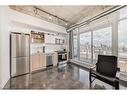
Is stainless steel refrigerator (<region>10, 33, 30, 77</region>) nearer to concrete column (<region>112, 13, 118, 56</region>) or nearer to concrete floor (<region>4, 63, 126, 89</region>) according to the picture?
concrete floor (<region>4, 63, 126, 89</region>)

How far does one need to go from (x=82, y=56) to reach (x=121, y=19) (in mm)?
3609

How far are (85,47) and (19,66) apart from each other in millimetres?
4138

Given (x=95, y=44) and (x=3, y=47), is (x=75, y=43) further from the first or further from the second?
(x=3, y=47)

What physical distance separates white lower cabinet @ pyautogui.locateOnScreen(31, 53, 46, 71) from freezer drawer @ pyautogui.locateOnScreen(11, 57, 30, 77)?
331mm

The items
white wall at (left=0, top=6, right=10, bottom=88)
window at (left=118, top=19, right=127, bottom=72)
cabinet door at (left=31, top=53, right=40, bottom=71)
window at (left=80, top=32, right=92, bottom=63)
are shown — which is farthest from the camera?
window at (left=80, top=32, right=92, bottom=63)

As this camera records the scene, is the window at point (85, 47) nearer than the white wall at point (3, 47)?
No

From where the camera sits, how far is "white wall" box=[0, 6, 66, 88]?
133 inches

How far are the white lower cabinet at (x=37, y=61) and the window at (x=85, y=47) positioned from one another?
2.71 meters

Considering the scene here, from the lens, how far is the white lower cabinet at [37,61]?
5.34 meters

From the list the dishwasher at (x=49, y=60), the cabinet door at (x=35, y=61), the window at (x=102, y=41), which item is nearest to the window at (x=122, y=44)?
the window at (x=102, y=41)

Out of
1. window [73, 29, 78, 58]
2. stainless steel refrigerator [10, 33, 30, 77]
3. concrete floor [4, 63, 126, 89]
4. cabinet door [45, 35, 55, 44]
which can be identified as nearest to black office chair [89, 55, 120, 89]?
concrete floor [4, 63, 126, 89]

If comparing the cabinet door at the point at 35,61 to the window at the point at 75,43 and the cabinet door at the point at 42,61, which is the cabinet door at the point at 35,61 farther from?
the window at the point at 75,43

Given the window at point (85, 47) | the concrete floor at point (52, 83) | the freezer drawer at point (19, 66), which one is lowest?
the concrete floor at point (52, 83)

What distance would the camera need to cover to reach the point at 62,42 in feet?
26.5
